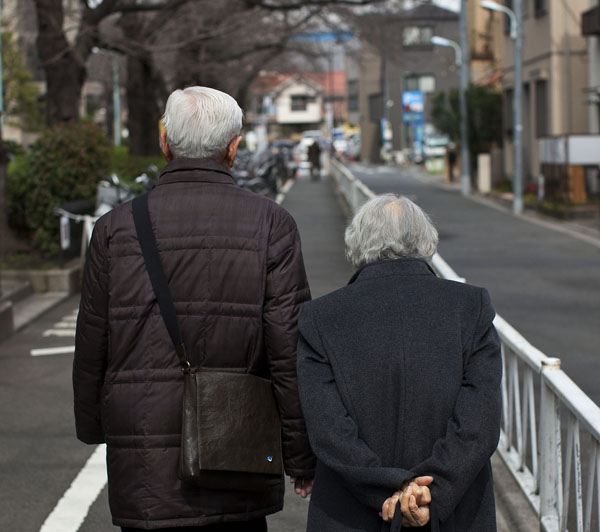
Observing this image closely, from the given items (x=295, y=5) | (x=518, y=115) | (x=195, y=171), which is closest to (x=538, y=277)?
(x=295, y=5)

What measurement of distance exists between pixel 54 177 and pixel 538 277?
6.65 m

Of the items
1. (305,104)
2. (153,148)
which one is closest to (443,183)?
(153,148)

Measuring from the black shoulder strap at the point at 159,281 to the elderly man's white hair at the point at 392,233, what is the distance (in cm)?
54

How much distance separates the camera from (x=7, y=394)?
820 cm

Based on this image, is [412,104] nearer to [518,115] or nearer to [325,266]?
[518,115]

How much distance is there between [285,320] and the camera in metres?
3.12

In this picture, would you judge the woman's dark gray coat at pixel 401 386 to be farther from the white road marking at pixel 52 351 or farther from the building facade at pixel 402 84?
the building facade at pixel 402 84

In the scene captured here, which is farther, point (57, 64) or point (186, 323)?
point (57, 64)

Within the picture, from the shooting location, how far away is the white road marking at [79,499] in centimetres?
527

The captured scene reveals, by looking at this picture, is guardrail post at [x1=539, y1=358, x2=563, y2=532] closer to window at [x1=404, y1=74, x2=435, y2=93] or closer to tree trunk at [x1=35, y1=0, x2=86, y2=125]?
tree trunk at [x1=35, y1=0, x2=86, y2=125]

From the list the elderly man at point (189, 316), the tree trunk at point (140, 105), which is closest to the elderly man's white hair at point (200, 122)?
the elderly man at point (189, 316)

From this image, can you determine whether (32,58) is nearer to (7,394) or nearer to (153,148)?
(153,148)

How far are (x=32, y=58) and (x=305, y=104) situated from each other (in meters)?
89.0

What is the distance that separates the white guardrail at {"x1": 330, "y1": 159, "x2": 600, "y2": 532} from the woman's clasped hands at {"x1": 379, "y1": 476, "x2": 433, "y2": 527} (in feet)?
3.73
